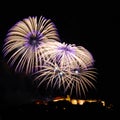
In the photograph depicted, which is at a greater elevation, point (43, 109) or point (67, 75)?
point (67, 75)

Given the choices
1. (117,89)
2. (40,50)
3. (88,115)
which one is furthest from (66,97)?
(40,50)

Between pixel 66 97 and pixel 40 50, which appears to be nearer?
pixel 40 50

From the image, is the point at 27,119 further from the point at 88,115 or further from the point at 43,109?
the point at 88,115

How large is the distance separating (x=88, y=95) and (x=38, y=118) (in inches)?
1528

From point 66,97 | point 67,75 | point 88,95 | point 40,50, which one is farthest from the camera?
point 88,95

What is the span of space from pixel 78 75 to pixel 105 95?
33.5m

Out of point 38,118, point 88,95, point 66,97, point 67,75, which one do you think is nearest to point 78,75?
point 67,75

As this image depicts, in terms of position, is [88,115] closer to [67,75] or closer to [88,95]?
[67,75]

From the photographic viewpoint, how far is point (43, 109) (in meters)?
47.2

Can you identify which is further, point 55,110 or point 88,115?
point 55,110

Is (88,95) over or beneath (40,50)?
beneath

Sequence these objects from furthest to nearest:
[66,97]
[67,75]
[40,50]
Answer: [66,97], [67,75], [40,50]

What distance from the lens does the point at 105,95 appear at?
7962 cm

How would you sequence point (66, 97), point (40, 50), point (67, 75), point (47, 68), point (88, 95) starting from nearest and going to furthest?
point (40, 50)
point (47, 68)
point (67, 75)
point (66, 97)
point (88, 95)
